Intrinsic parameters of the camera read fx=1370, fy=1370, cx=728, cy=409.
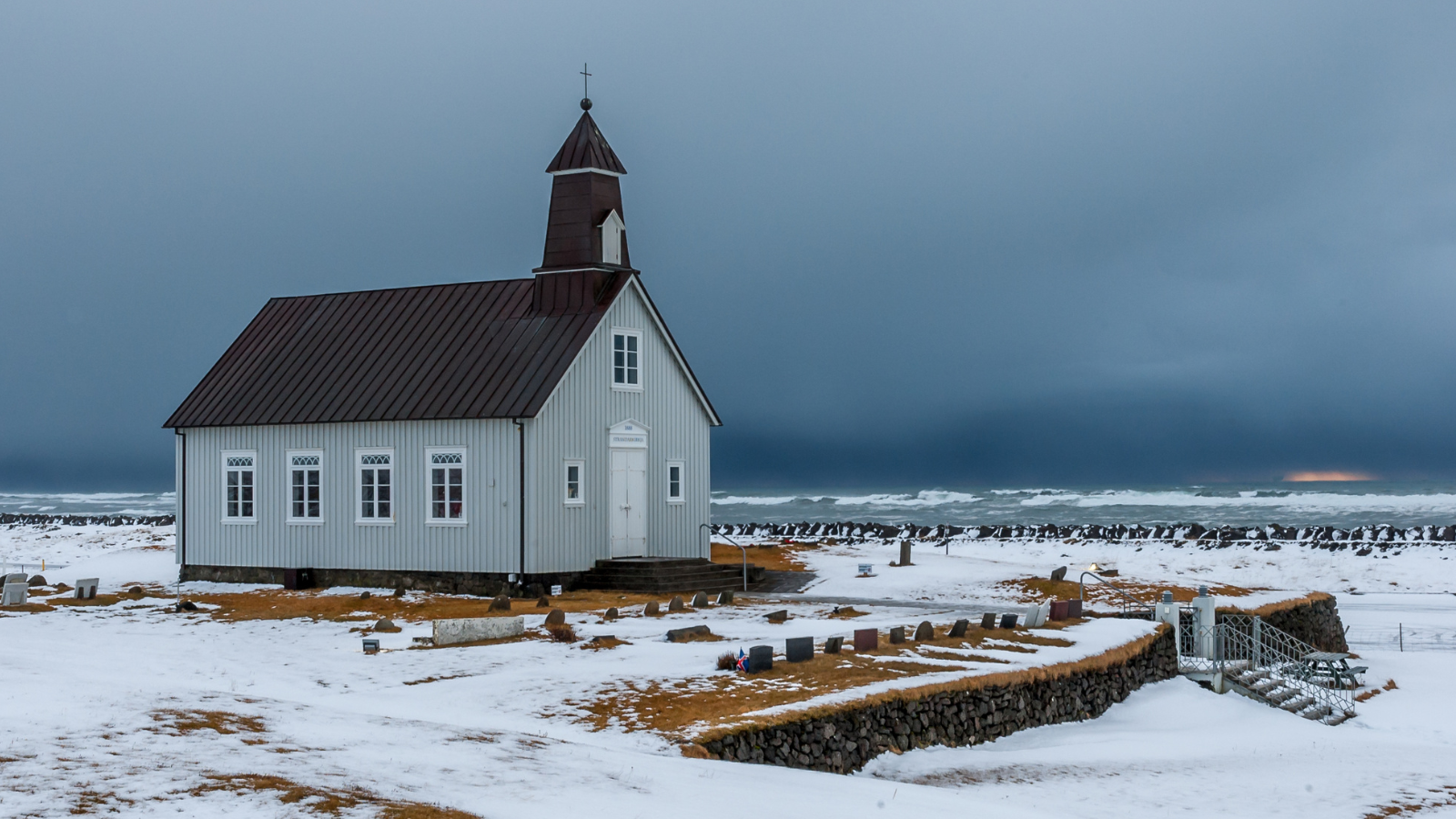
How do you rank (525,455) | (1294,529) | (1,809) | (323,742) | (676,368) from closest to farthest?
(1,809) < (323,742) < (525,455) < (676,368) < (1294,529)

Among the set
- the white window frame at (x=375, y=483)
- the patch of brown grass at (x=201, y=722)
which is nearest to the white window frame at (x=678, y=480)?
the white window frame at (x=375, y=483)

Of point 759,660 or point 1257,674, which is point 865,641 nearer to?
point 759,660

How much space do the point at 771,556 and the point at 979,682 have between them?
724 inches

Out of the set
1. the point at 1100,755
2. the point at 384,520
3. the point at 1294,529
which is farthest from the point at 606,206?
the point at 1294,529

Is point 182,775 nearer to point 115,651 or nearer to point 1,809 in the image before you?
point 1,809

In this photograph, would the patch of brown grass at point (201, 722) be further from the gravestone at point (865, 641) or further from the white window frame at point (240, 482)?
the white window frame at point (240, 482)

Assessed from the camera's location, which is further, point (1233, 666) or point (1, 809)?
point (1233, 666)

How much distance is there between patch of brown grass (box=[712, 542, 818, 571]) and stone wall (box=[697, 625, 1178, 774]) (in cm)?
1260

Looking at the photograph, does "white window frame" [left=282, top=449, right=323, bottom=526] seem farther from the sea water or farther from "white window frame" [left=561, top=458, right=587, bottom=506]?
the sea water

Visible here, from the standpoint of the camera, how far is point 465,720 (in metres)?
12.7

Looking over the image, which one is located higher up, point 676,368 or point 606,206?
point 606,206

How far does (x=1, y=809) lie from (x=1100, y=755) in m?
10.8

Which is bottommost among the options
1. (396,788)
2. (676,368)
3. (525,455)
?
(396,788)

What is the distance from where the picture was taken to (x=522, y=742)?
11.6m
